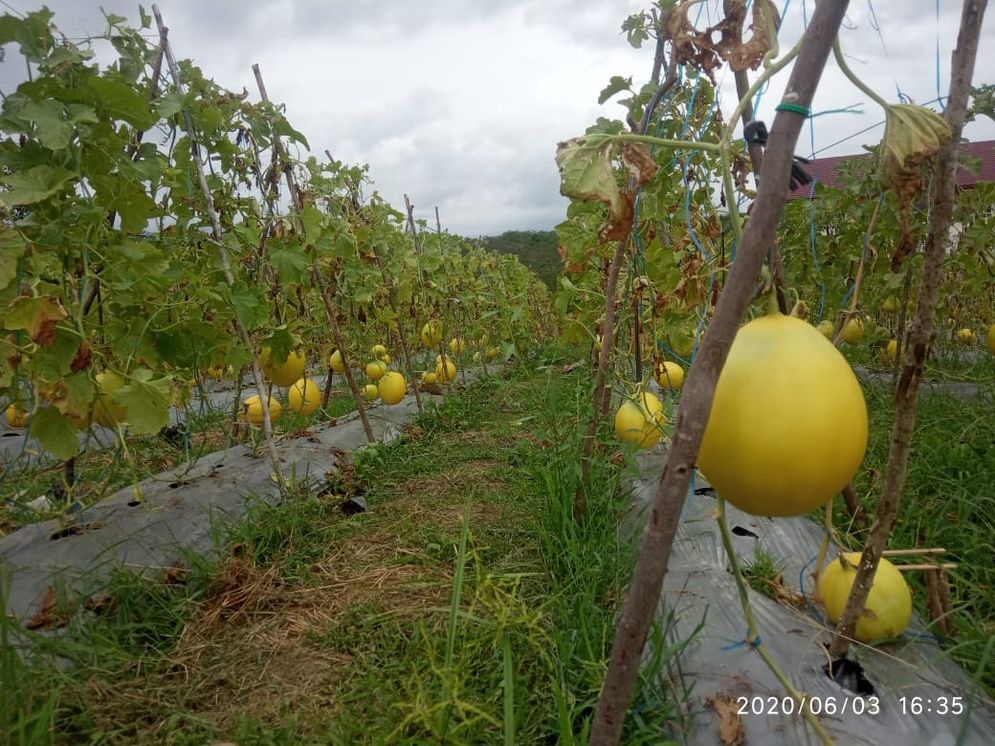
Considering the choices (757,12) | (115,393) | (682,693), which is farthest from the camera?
(115,393)

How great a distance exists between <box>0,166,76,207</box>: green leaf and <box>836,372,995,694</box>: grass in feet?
A: 8.67

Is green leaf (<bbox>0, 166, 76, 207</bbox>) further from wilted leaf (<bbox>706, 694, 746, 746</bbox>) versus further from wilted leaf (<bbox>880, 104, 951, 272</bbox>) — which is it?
wilted leaf (<bbox>706, 694, 746, 746</bbox>)

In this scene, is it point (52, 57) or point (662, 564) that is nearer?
point (662, 564)

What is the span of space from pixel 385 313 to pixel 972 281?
446 centimetres

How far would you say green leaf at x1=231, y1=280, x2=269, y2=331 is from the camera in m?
2.48

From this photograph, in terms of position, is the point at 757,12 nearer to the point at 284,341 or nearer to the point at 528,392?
the point at 284,341

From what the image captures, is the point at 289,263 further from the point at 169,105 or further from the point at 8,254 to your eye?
the point at 8,254

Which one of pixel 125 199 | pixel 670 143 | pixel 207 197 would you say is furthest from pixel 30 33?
pixel 670 143

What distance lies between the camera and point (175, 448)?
4.59 meters

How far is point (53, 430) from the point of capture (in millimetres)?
2082

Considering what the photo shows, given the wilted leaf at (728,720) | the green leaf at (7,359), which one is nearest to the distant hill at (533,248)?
the green leaf at (7,359)

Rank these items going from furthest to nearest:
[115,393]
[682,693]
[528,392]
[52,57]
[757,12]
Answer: [528,392] < [115,393] < [52,57] < [682,693] < [757,12]

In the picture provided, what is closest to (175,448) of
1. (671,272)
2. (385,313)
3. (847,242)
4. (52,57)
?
(385,313)

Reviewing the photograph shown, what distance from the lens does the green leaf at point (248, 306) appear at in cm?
248
